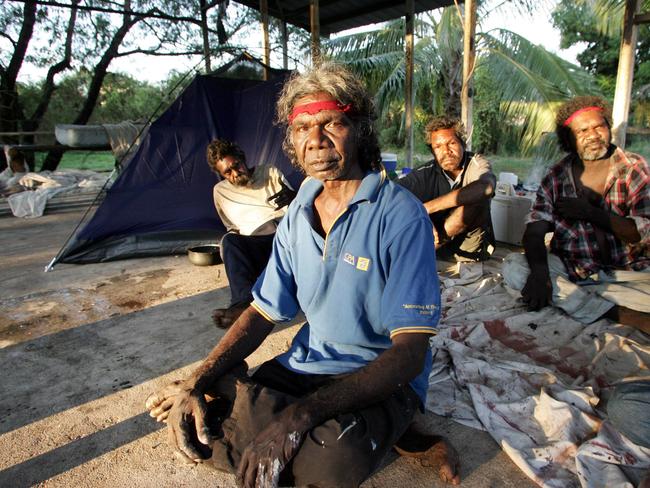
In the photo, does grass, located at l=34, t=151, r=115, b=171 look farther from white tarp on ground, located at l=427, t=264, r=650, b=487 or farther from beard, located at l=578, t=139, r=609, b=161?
beard, located at l=578, t=139, r=609, b=161

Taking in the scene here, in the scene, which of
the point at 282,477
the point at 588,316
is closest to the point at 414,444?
the point at 282,477

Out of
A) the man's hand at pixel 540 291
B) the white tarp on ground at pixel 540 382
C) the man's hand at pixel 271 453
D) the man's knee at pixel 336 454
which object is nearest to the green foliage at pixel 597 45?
the man's hand at pixel 540 291

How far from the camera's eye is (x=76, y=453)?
1.65m

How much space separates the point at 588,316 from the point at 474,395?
1084mm

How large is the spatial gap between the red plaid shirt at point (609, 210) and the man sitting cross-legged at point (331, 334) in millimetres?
1661

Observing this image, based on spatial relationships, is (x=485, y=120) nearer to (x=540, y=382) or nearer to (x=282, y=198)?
(x=282, y=198)

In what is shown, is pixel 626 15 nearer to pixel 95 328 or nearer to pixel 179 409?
pixel 179 409

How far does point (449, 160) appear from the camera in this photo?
3.24 meters

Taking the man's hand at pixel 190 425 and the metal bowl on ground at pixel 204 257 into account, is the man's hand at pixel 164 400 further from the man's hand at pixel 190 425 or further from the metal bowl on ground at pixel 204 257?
the metal bowl on ground at pixel 204 257

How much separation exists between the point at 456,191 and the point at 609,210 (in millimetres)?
982

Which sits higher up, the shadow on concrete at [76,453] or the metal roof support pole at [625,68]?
the metal roof support pole at [625,68]

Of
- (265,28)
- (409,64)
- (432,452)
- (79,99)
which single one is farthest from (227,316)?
(79,99)

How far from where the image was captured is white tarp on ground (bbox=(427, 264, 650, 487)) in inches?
56.8

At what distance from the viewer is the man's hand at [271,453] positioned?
107cm
